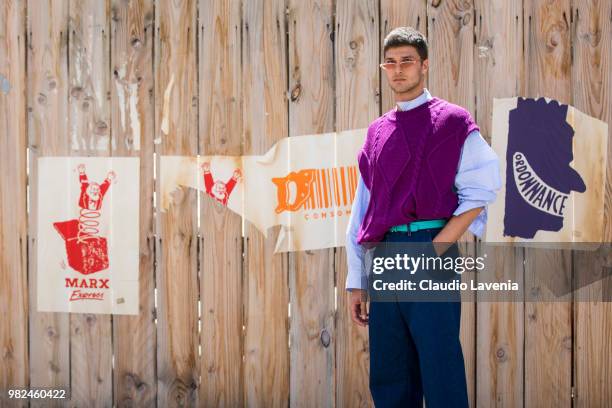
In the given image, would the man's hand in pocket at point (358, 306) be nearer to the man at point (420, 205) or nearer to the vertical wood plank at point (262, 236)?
the man at point (420, 205)

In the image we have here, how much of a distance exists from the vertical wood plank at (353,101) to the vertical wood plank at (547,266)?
0.78m

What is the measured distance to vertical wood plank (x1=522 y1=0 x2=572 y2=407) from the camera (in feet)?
11.8

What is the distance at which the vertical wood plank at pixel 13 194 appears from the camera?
4.00 meters

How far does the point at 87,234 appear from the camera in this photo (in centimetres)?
397

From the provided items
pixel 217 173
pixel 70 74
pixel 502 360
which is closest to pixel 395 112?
pixel 217 173

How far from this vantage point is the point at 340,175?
12.3 ft

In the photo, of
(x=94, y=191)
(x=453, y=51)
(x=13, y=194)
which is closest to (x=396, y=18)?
(x=453, y=51)

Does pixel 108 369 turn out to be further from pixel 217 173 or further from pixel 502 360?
pixel 502 360

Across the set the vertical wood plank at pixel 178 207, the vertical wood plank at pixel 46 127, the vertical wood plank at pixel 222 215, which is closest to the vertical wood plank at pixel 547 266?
the vertical wood plank at pixel 222 215

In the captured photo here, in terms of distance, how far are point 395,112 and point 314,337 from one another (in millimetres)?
1407

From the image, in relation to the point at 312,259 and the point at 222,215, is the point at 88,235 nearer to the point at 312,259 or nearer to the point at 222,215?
the point at 222,215

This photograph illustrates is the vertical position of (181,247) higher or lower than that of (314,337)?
higher

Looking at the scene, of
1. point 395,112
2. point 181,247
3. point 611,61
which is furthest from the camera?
point 181,247

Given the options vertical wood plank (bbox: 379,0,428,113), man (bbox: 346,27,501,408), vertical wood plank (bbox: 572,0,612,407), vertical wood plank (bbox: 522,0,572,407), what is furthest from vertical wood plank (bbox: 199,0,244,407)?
vertical wood plank (bbox: 572,0,612,407)
